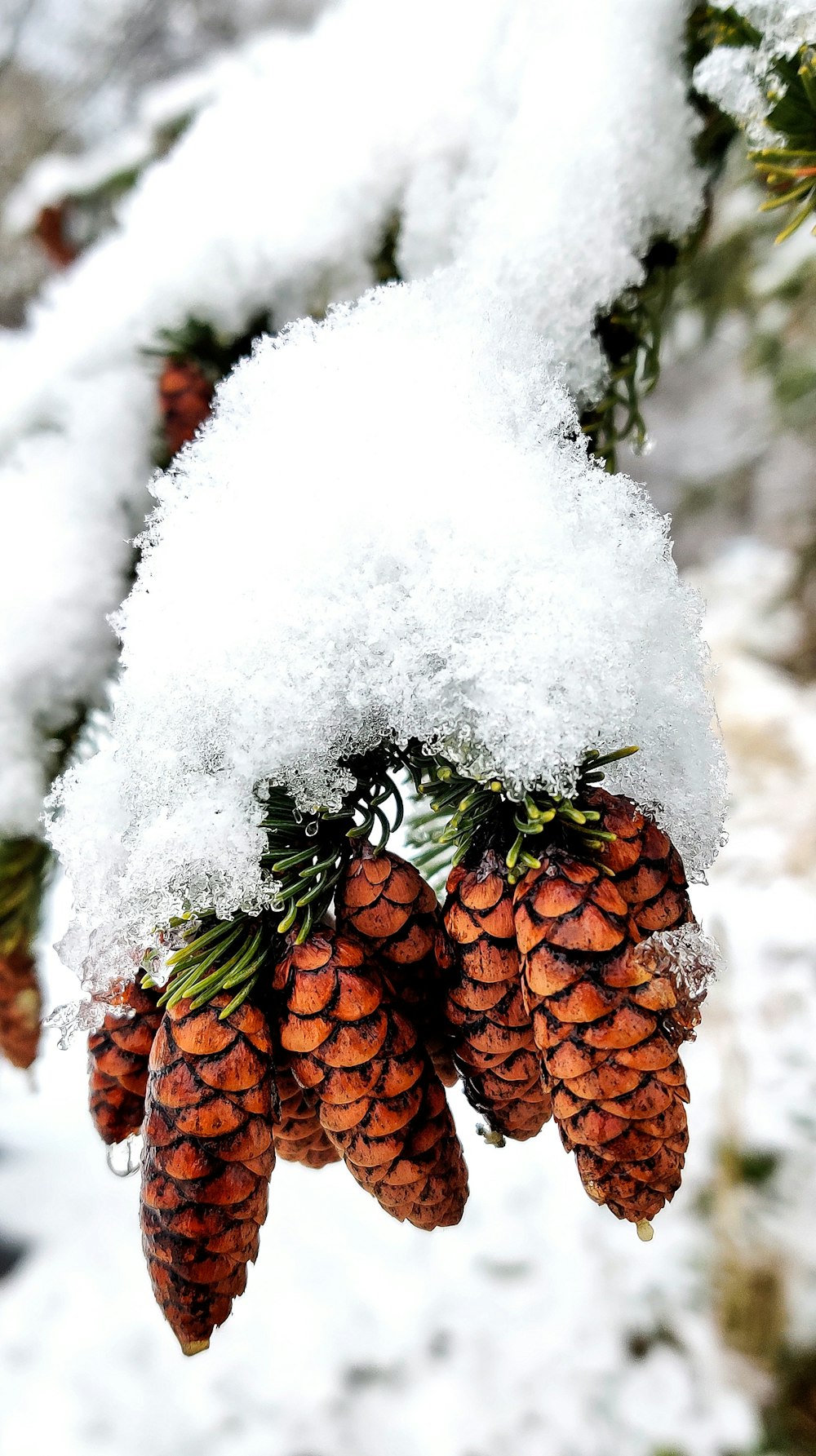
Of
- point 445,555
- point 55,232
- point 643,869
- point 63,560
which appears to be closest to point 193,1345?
point 643,869

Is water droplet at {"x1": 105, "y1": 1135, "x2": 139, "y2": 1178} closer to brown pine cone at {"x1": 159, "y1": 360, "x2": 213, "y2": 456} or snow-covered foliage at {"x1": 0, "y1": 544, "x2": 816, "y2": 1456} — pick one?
brown pine cone at {"x1": 159, "y1": 360, "x2": 213, "y2": 456}

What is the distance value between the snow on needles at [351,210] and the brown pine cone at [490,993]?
451 mm

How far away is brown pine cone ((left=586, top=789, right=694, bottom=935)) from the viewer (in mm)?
482

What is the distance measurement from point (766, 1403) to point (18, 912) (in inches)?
80.7

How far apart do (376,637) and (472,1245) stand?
7.94 feet

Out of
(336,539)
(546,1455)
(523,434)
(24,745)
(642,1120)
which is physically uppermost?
(523,434)

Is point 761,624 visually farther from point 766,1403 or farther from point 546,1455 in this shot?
point 546,1455

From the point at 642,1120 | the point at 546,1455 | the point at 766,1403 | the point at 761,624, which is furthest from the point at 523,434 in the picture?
the point at 761,624

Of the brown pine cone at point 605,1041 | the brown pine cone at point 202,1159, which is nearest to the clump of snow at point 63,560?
the brown pine cone at point 202,1159

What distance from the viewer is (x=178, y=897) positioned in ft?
1.61

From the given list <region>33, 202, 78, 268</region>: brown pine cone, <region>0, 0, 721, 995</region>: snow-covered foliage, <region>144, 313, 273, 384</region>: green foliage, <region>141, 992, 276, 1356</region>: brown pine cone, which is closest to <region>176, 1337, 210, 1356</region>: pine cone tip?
<region>141, 992, 276, 1356</region>: brown pine cone

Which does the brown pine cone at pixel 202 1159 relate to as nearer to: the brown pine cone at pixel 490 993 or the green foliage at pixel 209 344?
the brown pine cone at pixel 490 993

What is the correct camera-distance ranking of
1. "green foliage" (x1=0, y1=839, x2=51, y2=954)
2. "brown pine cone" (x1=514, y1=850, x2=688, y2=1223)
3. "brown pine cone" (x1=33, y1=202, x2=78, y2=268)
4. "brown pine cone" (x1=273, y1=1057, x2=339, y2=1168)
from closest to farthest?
"brown pine cone" (x1=514, y1=850, x2=688, y2=1223) → "brown pine cone" (x1=273, y1=1057, x2=339, y2=1168) → "green foliage" (x1=0, y1=839, x2=51, y2=954) → "brown pine cone" (x1=33, y1=202, x2=78, y2=268)

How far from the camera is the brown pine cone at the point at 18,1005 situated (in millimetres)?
878
